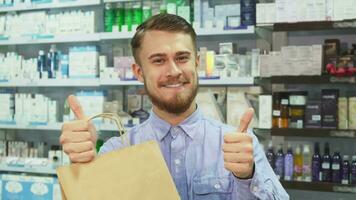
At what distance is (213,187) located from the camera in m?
1.55

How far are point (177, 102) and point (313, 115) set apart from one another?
76.3 inches

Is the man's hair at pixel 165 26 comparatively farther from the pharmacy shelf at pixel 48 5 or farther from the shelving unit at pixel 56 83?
the pharmacy shelf at pixel 48 5

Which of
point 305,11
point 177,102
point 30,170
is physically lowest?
point 30,170

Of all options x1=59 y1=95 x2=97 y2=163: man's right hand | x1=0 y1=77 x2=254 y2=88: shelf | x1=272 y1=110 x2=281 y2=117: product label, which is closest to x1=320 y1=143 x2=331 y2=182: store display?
x1=272 y1=110 x2=281 y2=117: product label

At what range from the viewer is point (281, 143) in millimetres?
3676

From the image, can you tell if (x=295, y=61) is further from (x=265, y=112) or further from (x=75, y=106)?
Result: (x=75, y=106)

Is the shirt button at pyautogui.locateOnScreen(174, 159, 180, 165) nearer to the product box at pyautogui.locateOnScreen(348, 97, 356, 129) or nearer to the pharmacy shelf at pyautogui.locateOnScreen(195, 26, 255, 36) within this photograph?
the product box at pyautogui.locateOnScreen(348, 97, 356, 129)

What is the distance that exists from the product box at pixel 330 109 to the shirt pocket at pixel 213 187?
6.03ft

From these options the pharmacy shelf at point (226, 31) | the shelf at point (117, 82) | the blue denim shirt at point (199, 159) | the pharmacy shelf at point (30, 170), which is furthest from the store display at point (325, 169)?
the pharmacy shelf at point (30, 170)

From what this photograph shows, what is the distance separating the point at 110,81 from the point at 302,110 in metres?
1.66

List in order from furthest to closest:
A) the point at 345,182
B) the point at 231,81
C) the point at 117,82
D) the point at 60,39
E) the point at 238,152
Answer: the point at 60,39 → the point at 117,82 → the point at 231,81 → the point at 345,182 → the point at 238,152

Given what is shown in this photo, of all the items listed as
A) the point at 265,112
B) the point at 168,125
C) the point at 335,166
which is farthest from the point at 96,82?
the point at 168,125

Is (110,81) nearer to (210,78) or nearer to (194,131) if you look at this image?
(210,78)

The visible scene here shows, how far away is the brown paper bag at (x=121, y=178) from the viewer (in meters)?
1.29
